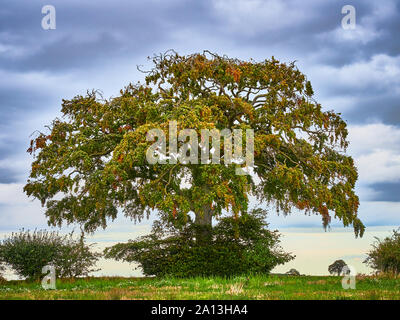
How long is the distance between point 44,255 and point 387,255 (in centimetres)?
1502

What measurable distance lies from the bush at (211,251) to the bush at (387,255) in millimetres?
4015

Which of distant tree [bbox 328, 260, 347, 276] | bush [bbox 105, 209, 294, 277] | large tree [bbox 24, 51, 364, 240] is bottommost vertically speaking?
distant tree [bbox 328, 260, 347, 276]

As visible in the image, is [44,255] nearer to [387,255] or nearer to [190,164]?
[190,164]

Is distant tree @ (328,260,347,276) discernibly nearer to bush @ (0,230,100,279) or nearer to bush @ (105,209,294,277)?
bush @ (105,209,294,277)

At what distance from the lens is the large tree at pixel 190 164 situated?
66.2 ft

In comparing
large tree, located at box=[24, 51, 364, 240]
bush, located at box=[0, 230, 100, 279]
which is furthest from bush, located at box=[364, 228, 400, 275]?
bush, located at box=[0, 230, 100, 279]

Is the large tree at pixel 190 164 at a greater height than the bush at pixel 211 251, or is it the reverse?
the large tree at pixel 190 164

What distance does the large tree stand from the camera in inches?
795

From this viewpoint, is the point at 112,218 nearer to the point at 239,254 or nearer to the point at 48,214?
the point at 48,214

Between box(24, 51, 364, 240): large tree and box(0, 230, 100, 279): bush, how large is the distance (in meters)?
2.30

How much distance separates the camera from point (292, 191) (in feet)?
72.1

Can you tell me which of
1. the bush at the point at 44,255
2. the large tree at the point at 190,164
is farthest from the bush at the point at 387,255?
the bush at the point at 44,255

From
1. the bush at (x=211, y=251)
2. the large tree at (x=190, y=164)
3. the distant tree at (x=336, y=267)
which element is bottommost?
the distant tree at (x=336, y=267)

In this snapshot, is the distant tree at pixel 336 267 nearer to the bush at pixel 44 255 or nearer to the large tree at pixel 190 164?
the large tree at pixel 190 164
